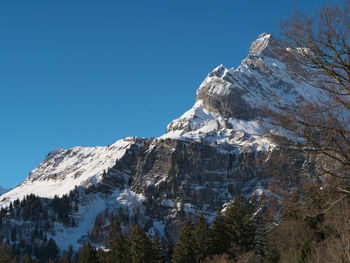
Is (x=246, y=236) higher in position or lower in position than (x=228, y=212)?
lower

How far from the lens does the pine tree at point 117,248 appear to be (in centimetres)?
6431

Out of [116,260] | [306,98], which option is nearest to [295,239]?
[116,260]

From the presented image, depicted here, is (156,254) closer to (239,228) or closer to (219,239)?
(219,239)

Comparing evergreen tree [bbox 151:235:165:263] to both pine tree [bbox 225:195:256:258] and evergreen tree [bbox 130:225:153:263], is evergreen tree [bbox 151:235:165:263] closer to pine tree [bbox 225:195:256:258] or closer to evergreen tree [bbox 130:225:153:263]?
evergreen tree [bbox 130:225:153:263]

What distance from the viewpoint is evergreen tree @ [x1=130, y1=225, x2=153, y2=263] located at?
59906 mm

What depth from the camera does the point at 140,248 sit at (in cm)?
6066

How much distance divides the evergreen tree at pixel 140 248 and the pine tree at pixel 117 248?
8.41ft

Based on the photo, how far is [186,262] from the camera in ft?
188

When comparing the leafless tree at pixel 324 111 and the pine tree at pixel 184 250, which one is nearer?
the leafless tree at pixel 324 111

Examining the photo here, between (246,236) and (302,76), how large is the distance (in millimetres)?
51888

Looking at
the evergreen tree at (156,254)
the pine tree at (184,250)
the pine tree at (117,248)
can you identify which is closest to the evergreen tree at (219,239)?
the pine tree at (184,250)

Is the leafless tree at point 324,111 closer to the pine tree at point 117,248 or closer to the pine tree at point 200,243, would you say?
the pine tree at point 200,243

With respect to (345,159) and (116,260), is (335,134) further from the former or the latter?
(116,260)

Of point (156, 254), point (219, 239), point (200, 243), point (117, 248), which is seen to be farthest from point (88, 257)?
point (219, 239)
